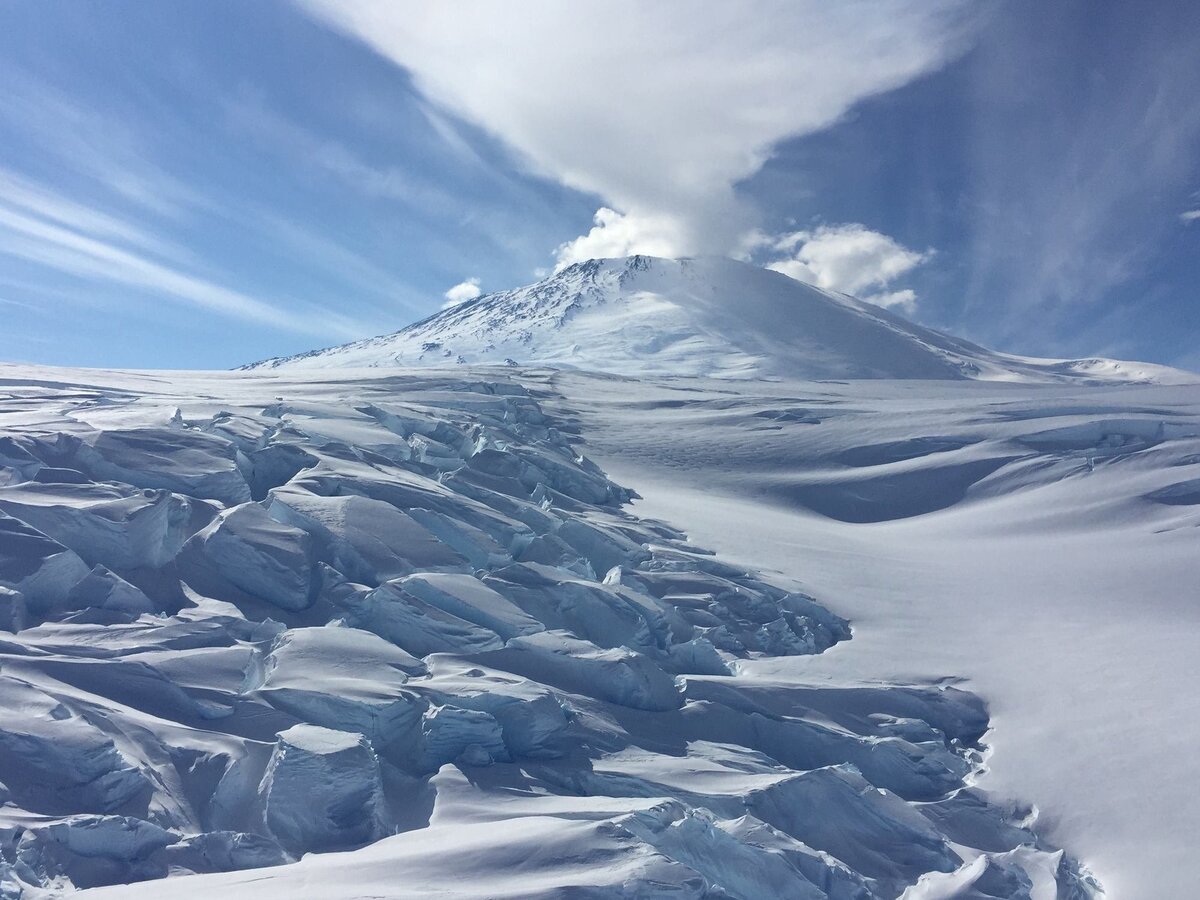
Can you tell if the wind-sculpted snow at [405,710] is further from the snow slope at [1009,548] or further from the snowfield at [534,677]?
the snow slope at [1009,548]

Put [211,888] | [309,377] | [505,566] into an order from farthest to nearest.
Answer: [309,377] → [505,566] → [211,888]

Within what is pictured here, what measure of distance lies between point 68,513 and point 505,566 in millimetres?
6867

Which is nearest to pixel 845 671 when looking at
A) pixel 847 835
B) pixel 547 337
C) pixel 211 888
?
pixel 847 835

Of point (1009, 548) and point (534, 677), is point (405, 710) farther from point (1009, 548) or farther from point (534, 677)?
point (1009, 548)

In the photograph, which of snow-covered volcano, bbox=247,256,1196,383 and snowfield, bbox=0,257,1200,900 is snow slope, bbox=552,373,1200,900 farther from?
snow-covered volcano, bbox=247,256,1196,383

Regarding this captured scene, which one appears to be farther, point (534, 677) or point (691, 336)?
point (691, 336)

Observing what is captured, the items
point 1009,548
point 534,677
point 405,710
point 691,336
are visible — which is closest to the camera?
point 405,710

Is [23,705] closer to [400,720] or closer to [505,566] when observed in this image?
[400,720]

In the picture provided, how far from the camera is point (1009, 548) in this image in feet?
80.5

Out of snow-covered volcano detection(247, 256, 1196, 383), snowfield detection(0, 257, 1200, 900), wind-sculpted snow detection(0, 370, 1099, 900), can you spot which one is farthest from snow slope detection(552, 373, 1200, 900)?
snow-covered volcano detection(247, 256, 1196, 383)

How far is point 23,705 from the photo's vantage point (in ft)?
28.6

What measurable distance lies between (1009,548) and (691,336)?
63147 millimetres

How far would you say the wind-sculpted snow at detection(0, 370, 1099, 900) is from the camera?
7.95 meters

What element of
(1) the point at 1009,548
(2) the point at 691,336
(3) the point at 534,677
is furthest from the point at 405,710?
(2) the point at 691,336
